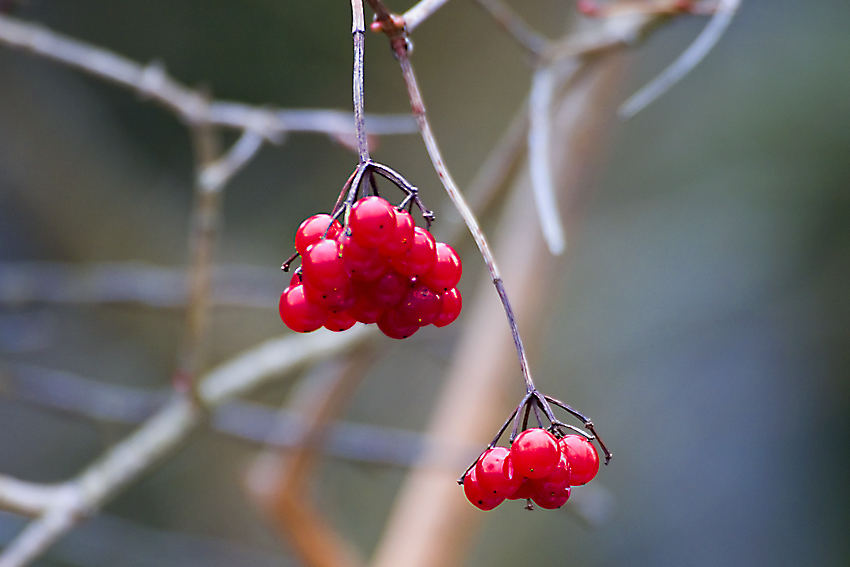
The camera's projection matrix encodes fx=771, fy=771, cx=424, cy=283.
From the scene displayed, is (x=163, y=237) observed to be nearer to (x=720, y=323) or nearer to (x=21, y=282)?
(x=21, y=282)

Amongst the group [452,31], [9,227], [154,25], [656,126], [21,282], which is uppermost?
[452,31]

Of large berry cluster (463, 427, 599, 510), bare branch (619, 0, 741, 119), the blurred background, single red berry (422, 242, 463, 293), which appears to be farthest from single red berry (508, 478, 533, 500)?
the blurred background

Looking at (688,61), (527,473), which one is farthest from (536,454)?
(688,61)

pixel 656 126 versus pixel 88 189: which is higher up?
pixel 656 126

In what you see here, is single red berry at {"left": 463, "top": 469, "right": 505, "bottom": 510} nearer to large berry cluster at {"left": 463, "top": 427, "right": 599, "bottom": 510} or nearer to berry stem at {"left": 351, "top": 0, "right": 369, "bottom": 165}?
large berry cluster at {"left": 463, "top": 427, "right": 599, "bottom": 510}

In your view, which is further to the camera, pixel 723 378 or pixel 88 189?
pixel 723 378

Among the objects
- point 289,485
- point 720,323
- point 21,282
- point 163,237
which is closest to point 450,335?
point 289,485

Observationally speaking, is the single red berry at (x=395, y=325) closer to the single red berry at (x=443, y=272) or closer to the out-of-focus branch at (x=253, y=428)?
the single red berry at (x=443, y=272)

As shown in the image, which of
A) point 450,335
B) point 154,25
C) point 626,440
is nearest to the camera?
point 450,335
